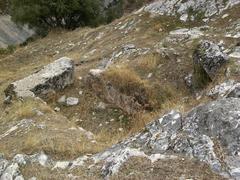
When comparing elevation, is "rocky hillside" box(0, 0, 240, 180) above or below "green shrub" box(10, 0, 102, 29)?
above

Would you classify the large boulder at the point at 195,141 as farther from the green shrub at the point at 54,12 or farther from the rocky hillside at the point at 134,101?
the green shrub at the point at 54,12

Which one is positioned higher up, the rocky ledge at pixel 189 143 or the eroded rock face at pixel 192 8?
the rocky ledge at pixel 189 143

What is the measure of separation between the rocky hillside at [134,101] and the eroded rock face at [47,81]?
4 centimetres

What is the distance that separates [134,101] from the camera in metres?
16.9

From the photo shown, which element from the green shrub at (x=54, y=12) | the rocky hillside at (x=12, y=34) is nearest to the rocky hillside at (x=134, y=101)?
the green shrub at (x=54, y=12)

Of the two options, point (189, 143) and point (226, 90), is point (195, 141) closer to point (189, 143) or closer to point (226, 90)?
point (189, 143)

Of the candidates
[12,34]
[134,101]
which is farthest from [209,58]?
[12,34]

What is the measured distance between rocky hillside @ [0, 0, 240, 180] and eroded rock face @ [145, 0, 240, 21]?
65 mm

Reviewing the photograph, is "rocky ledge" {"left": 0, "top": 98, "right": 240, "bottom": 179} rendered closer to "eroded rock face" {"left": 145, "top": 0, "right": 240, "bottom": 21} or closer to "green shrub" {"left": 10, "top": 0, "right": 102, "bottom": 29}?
"eroded rock face" {"left": 145, "top": 0, "right": 240, "bottom": 21}

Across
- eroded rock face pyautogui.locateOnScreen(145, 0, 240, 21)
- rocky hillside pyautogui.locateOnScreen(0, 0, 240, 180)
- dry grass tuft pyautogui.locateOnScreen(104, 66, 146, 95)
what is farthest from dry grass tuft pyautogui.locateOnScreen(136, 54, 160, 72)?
eroded rock face pyautogui.locateOnScreen(145, 0, 240, 21)

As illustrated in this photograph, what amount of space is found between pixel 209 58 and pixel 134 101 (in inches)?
118

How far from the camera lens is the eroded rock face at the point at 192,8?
24.6 m

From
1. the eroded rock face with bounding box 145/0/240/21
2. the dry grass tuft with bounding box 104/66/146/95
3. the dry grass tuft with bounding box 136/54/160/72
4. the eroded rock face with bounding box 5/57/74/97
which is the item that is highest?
the eroded rock face with bounding box 5/57/74/97

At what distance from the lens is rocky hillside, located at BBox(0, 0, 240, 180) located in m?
9.72
